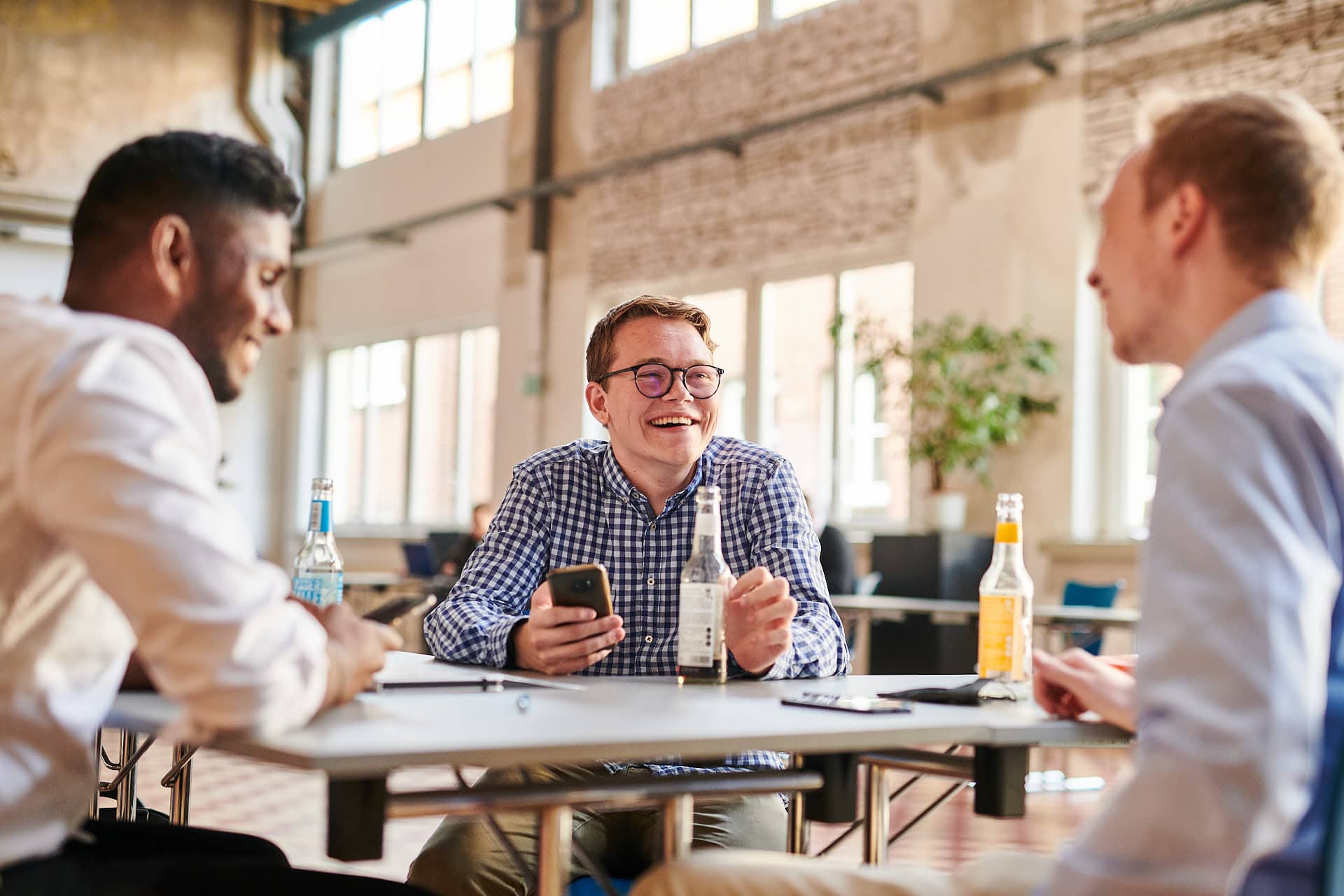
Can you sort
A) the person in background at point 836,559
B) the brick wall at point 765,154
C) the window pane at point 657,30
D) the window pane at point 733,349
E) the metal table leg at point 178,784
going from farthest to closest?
the window pane at point 657,30
the window pane at point 733,349
the brick wall at point 765,154
the person in background at point 836,559
the metal table leg at point 178,784

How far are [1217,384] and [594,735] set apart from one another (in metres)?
0.62

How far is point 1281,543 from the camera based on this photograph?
96 centimetres

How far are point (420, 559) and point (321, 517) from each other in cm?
758

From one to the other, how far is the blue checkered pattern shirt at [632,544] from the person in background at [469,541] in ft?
20.4

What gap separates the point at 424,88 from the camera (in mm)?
12117

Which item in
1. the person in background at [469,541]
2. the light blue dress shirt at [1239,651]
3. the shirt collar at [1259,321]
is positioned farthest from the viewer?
the person in background at [469,541]

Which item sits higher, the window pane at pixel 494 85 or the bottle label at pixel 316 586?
the window pane at pixel 494 85

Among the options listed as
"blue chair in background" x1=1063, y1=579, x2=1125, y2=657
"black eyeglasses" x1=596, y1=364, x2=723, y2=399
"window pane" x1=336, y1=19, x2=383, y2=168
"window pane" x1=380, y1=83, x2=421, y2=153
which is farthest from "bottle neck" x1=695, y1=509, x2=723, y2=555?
"window pane" x1=336, y1=19, x2=383, y2=168

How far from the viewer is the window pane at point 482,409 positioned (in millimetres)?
11047

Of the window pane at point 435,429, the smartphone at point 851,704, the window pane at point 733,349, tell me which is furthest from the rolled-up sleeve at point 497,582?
the window pane at point 435,429

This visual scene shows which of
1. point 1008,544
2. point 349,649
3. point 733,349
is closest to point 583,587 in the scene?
point 349,649

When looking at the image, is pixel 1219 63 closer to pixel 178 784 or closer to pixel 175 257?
pixel 178 784

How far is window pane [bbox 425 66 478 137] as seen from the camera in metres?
11.6

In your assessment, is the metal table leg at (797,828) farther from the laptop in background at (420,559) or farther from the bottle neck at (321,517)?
the laptop in background at (420,559)
